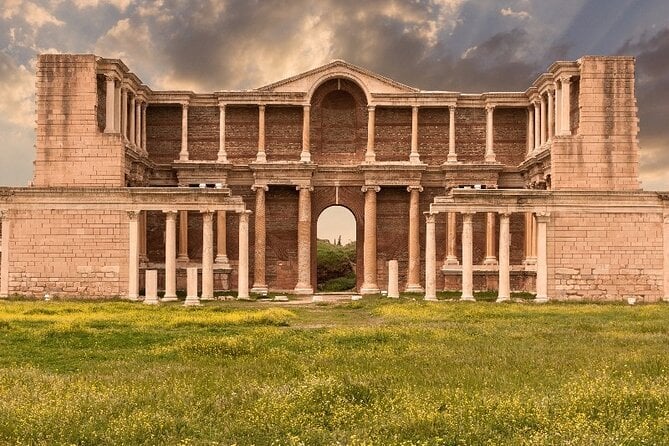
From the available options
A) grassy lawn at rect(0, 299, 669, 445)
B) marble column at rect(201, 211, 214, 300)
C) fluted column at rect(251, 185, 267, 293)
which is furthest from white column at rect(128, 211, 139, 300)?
grassy lawn at rect(0, 299, 669, 445)

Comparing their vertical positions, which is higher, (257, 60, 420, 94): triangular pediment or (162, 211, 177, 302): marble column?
(257, 60, 420, 94): triangular pediment

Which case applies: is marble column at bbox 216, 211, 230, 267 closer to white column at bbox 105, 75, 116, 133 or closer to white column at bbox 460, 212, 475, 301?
white column at bbox 105, 75, 116, 133

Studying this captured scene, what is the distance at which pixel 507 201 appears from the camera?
32219 mm

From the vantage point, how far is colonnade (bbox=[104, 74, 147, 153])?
35594 millimetres

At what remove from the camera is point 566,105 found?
35906 mm

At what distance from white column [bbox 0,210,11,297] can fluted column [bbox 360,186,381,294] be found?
17.6 m

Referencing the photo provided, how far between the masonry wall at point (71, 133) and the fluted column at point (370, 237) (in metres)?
13.1

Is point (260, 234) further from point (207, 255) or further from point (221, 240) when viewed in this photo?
point (207, 255)

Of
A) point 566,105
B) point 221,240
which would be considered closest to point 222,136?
point 221,240

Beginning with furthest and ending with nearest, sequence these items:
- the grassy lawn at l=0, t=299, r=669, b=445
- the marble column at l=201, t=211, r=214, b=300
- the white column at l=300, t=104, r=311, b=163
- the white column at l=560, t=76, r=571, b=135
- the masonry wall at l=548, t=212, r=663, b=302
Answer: the white column at l=300, t=104, r=311, b=163
the white column at l=560, t=76, r=571, b=135
the masonry wall at l=548, t=212, r=663, b=302
the marble column at l=201, t=211, r=214, b=300
the grassy lawn at l=0, t=299, r=669, b=445

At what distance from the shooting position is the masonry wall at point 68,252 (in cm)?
3243

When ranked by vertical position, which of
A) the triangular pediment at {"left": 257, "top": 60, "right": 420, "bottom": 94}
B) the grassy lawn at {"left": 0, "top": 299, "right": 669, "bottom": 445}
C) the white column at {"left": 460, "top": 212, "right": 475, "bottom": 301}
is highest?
the triangular pediment at {"left": 257, "top": 60, "right": 420, "bottom": 94}

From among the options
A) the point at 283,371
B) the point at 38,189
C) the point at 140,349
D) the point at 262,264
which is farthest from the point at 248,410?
the point at 262,264

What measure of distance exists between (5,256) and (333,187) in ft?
56.7
